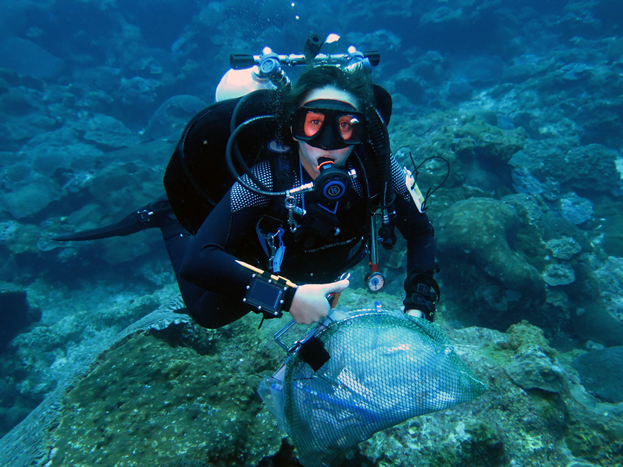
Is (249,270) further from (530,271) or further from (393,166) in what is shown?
(530,271)

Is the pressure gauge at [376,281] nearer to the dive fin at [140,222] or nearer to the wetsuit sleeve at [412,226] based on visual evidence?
the wetsuit sleeve at [412,226]

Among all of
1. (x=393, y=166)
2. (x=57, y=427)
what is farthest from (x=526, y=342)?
(x=57, y=427)

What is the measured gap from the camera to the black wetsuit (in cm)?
174

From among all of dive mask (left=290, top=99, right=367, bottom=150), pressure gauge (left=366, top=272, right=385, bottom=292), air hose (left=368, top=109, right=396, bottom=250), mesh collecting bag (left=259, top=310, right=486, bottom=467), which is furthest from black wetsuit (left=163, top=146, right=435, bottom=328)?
mesh collecting bag (left=259, top=310, right=486, bottom=467)

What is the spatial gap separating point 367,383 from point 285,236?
1.21 m

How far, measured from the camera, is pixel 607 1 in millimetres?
16734

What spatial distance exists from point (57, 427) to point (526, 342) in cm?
438

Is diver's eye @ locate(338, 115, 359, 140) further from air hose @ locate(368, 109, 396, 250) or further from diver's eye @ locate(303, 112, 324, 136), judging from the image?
air hose @ locate(368, 109, 396, 250)

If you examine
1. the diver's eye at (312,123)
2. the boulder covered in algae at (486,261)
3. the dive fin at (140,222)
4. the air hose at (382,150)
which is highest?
the diver's eye at (312,123)

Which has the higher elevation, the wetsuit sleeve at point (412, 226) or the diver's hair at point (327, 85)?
the diver's hair at point (327, 85)

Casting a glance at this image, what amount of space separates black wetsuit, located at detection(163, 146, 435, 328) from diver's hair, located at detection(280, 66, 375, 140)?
0.31 meters

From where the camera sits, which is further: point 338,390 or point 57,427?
point 57,427

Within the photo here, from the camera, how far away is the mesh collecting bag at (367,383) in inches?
50.1

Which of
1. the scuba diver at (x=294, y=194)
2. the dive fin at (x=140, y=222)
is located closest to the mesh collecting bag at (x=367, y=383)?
the scuba diver at (x=294, y=194)
